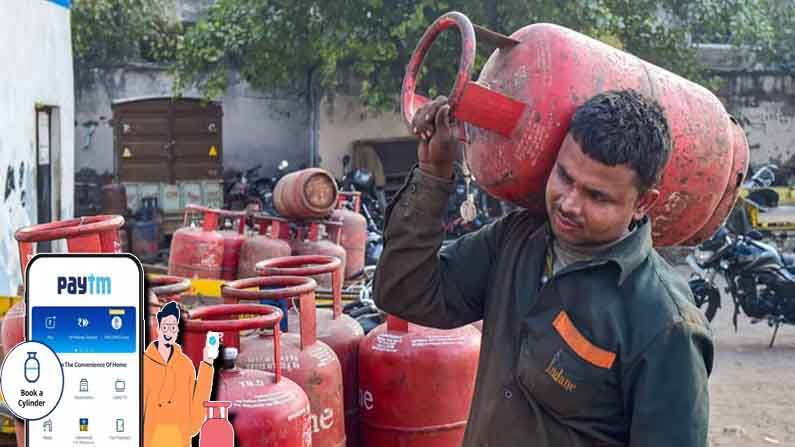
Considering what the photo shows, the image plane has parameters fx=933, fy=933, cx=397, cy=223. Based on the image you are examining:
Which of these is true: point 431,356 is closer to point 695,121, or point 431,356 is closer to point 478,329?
point 478,329

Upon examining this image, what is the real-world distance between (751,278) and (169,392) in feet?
23.8

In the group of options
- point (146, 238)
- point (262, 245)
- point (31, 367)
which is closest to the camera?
point (31, 367)

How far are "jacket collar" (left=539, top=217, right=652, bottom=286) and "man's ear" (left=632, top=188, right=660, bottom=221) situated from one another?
3 cm

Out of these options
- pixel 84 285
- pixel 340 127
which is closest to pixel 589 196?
pixel 84 285

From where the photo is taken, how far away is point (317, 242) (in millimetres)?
7691

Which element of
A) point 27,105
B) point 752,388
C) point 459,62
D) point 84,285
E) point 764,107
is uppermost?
point 764,107

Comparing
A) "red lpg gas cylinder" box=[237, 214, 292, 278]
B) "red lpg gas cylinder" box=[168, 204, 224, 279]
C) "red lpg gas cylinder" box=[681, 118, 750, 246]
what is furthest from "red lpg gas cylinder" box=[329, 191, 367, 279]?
"red lpg gas cylinder" box=[681, 118, 750, 246]

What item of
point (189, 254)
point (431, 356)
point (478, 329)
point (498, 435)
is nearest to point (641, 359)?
point (498, 435)

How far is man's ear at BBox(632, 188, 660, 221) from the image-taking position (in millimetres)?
1867

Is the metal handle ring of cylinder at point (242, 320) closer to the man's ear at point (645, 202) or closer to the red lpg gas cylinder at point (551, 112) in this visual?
the red lpg gas cylinder at point (551, 112)

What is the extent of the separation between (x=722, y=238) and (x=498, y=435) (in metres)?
6.65

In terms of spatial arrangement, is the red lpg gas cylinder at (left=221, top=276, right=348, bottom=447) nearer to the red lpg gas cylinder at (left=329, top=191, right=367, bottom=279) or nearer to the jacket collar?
the jacket collar

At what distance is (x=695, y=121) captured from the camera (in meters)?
2.10

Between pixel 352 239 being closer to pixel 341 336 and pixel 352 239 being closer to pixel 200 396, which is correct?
pixel 341 336
